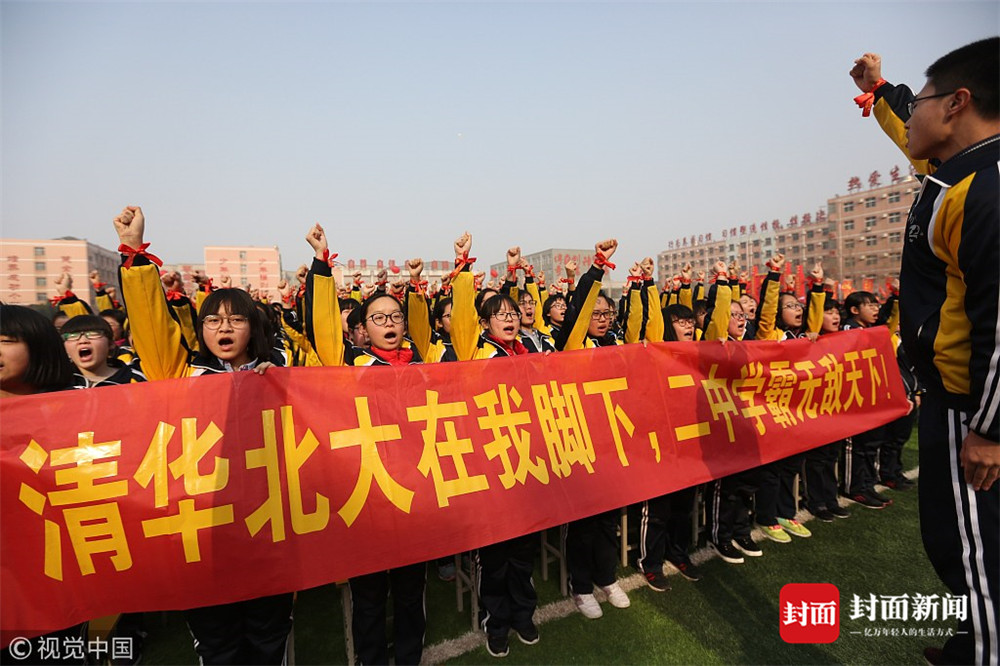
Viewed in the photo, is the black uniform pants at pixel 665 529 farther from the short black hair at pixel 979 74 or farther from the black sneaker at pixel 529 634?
the short black hair at pixel 979 74

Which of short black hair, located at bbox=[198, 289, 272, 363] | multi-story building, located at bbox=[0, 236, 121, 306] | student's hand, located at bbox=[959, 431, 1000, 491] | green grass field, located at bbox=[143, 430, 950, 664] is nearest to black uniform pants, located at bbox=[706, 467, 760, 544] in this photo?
green grass field, located at bbox=[143, 430, 950, 664]

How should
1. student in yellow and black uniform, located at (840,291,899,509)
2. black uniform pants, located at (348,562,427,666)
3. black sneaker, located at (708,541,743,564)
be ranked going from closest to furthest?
black uniform pants, located at (348,562,427,666) → black sneaker, located at (708,541,743,564) → student in yellow and black uniform, located at (840,291,899,509)

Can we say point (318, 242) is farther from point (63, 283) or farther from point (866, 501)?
point (866, 501)

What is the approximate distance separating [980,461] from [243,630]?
3741mm

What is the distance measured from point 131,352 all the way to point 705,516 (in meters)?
6.22

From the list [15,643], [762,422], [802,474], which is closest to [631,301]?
[762,422]

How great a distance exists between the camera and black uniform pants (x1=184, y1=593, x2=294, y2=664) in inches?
100

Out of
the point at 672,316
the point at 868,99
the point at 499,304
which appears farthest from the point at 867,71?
the point at 499,304

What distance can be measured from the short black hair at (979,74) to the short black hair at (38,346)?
4.62m

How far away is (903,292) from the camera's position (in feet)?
7.09

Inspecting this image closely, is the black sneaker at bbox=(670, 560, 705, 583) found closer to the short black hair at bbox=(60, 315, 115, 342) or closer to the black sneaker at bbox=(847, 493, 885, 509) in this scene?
the black sneaker at bbox=(847, 493, 885, 509)

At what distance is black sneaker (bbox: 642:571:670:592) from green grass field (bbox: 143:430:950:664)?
6cm

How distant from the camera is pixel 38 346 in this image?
2.57 m

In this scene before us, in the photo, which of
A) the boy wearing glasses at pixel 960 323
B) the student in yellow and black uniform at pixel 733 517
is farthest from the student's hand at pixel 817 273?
the boy wearing glasses at pixel 960 323
